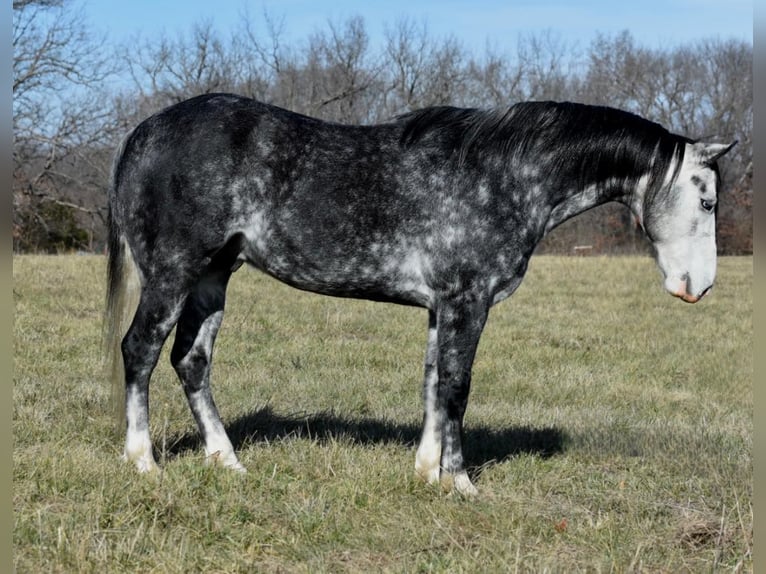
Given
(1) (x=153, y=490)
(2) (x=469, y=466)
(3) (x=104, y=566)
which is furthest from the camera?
(2) (x=469, y=466)

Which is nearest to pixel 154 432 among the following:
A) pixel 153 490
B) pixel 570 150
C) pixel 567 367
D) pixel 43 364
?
pixel 153 490

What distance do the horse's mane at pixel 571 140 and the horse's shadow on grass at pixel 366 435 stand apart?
1901mm

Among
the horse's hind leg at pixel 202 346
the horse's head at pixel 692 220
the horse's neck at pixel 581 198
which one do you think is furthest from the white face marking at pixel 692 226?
the horse's hind leg at pixel 202 346

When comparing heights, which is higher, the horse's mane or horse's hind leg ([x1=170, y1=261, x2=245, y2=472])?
the horse's mane

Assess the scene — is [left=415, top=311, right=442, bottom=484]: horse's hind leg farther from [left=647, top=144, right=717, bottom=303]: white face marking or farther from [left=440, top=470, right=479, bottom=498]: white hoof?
[left=647, top=144, right=717, bottom=303]: white face marking

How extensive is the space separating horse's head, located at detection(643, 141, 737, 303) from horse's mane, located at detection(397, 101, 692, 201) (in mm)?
90

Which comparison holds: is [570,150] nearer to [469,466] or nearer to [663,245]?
[663,245]

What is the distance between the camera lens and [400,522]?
4.18 meters

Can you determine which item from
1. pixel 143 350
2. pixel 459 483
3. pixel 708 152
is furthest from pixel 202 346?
pixel 708 152

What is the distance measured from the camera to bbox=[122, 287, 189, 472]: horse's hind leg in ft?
16.0

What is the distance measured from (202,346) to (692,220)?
3026mm

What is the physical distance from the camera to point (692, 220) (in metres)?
4.78

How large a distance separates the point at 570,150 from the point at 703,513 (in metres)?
2.11

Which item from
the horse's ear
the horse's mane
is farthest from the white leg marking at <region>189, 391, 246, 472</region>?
the horse's ear
